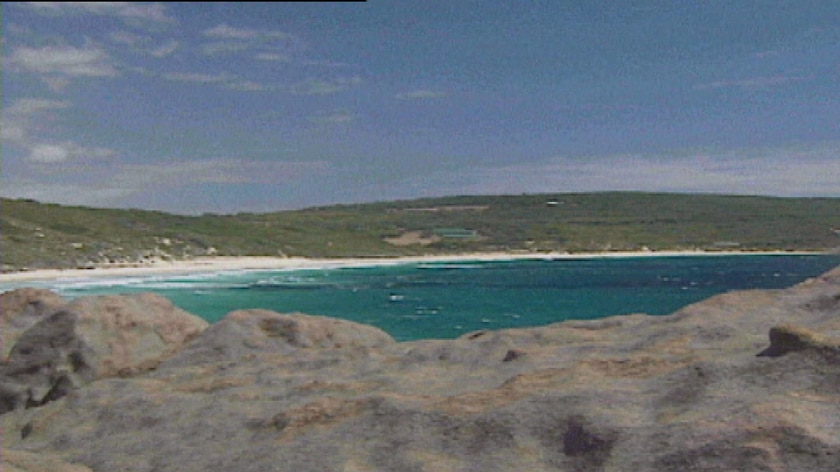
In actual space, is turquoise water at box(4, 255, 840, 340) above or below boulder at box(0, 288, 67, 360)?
below

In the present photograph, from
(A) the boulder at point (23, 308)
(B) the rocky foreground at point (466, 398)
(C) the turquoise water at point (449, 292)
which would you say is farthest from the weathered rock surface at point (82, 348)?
(C) the turquoise water at point (449, 292)

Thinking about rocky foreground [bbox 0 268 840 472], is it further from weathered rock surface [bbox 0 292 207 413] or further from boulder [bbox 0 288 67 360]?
boulder [bbox 0 288 67 360]

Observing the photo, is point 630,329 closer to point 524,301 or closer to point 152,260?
point 524,301

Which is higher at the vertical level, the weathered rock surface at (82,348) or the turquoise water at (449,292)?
the weathered rock surface at (82,348)

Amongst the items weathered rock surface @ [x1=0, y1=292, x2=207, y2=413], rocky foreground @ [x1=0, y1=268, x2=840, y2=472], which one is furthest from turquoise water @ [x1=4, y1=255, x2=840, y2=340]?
rocky foreground @ [x1=0, y1=268, x2=840, y2=472]

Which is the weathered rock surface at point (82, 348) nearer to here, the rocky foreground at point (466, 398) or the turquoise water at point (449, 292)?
the rocky foreground at point (466, 398)
